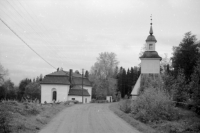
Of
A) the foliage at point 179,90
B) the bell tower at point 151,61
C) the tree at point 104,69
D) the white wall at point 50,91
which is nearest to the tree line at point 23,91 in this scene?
the white wall at point 50,91

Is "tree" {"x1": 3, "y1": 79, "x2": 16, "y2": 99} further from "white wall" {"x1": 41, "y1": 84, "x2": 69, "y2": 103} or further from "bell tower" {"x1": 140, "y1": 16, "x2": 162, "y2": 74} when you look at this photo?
"bell tower" {"x1": 140, "y1": 16, "x2": 162, "y2": 74}

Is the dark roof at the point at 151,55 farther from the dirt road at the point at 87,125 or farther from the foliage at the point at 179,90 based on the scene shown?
the dirt road at the point at 87,125

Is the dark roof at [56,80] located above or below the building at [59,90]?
above

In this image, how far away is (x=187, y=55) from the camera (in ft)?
133

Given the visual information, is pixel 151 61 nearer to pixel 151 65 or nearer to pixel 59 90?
pixel 151 65

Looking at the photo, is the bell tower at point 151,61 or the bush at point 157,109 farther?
the bell tower at point 151,61

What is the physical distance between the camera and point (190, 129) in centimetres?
Answer: 1400

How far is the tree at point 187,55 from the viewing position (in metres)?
39.3

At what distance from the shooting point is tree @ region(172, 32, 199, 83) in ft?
129

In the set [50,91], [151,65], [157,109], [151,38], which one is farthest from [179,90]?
[50,91]

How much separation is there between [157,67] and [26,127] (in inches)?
1021

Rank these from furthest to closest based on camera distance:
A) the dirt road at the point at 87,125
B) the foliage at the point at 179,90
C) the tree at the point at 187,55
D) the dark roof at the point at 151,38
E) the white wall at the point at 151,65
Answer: the tree at the point at 187,55, the dark roof at the point at 151,38, the white wall at the point at 151,65, the foliage at the point at 179,90, the dirt road at the point at 87,125

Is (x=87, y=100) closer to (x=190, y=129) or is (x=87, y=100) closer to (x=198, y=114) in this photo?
(x=198, y=114)

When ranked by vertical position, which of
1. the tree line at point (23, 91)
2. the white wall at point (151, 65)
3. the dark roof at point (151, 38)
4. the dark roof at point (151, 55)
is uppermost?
the dark roof at point (151, 38)
